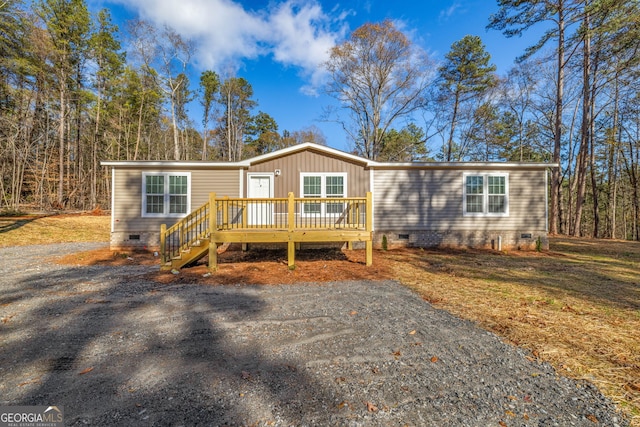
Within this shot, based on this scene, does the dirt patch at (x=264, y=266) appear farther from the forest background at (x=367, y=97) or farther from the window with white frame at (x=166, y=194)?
the forest background at (x=367, y=97)

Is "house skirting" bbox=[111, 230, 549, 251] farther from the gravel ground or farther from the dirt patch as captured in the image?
the gravel ground

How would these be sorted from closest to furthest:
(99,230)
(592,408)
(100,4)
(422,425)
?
(422,425) → (592,408) → (99,230) → (100,4)

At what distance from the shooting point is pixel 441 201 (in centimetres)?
1002

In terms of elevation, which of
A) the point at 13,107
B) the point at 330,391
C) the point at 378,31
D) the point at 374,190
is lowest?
the point at 330,391

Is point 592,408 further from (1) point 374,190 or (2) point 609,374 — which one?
(1) point 374,190

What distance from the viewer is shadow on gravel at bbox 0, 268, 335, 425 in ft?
6.55

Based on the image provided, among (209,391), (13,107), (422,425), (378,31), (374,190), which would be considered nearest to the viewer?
(422,425)

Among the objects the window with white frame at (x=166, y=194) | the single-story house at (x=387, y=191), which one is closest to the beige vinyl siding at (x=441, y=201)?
the single-story house at (x=387, y=191)

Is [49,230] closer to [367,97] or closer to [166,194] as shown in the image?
[166,194]

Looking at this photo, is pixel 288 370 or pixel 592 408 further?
pixel 288 370

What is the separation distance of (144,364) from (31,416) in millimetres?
751

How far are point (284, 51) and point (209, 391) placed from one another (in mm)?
23442

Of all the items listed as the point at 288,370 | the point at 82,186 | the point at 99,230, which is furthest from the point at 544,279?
the point at 82,186

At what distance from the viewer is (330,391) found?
220 centimetres
